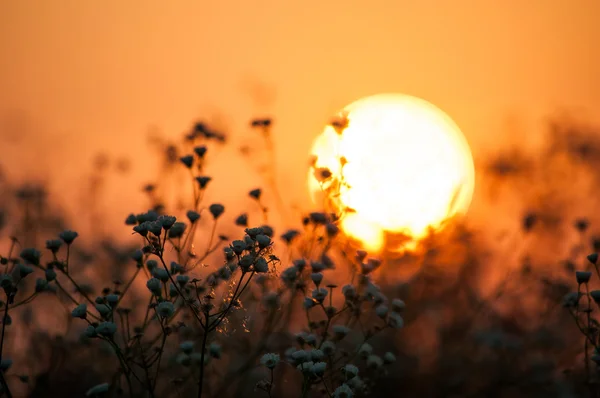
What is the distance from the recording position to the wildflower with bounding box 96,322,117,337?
4.09m

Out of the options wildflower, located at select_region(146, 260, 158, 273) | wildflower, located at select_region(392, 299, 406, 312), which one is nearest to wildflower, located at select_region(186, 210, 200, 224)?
wildflower, located at select_region(146, 260, 158, 273)

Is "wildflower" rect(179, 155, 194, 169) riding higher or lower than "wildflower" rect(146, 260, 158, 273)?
higher

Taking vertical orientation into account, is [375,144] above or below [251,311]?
above

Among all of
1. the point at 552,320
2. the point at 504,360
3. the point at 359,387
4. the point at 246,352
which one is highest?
the point at 552,320

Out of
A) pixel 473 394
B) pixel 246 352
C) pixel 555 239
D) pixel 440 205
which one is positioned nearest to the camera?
pixel 246 352

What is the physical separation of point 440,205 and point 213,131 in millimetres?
3024

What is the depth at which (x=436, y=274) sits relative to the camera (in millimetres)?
9930

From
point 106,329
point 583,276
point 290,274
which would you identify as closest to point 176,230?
point 290,274

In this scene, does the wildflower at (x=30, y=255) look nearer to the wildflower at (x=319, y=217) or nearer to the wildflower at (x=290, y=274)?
the wildflower at (x=290, y=274)

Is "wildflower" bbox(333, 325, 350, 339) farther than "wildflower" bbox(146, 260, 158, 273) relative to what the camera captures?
No

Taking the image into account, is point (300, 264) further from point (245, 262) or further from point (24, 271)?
point (24, 271)

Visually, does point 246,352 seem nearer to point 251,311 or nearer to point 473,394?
point 251,311

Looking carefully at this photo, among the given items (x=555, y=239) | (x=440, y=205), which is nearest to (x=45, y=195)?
(x=440, y=205)

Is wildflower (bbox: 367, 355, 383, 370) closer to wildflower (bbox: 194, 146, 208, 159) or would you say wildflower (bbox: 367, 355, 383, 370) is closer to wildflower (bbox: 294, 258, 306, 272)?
wildflower (bbox: 294, 258, 306, 272)
